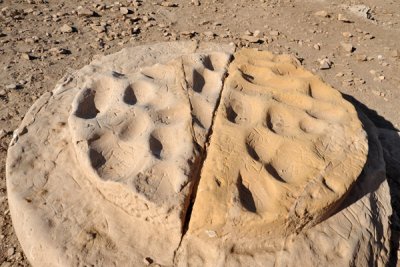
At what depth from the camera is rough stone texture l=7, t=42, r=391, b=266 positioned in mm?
1751

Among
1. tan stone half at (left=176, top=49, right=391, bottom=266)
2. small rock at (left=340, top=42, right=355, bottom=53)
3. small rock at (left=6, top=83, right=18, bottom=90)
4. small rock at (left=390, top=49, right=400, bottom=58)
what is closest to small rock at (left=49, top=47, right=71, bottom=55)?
small rock at (left=6, top=83, right=18, bottom=90)

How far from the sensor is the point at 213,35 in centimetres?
461

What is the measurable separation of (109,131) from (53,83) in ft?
5.90

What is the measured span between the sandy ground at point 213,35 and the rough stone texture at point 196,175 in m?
1.32

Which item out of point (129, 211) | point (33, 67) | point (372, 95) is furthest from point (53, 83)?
point (372, 95)

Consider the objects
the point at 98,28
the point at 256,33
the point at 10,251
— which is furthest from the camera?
the point at 256,33

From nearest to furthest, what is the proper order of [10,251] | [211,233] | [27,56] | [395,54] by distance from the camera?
1. [211,233]
2. [10,251]
3. [27,56]
4. [395,54]

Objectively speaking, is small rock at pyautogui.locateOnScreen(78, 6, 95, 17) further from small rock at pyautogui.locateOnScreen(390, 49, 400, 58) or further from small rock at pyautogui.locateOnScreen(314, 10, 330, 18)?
small rock at pyautogui.locateOnScreen(390, 49, 400, 58)

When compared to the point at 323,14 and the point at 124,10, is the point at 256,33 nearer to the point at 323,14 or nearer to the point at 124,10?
the point at 323,14

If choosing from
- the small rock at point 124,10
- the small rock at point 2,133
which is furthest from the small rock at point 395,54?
the small rock at point 2,133

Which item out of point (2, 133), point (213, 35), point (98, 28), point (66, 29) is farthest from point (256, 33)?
point (2, 133)

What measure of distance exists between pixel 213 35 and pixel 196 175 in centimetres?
305

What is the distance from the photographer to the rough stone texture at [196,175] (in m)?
1.75

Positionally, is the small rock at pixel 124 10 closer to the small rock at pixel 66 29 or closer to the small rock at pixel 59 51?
the small rock at pixel 66 29
